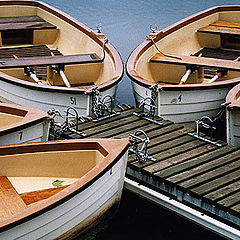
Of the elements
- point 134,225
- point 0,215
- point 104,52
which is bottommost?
point 134,225

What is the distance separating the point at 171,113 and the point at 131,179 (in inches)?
75.8

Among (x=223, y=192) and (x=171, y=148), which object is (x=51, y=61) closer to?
(x=171, y=148)

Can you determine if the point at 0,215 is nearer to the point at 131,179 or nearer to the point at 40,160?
the point at 40,160

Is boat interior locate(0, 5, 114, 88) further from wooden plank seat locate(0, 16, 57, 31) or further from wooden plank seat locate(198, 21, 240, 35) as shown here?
wooden plank seat locate(198, 21, 240, 35)

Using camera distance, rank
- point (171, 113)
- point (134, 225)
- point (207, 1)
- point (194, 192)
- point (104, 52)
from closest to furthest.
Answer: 1. point (194, 192)
2. point (134, 225)
3. point (171, 113)
4. point (104, 52)
5. point (207, 1)

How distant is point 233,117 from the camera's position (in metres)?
8.70

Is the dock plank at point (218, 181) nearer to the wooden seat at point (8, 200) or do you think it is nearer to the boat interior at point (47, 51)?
the wooden seat at point (8, 200)

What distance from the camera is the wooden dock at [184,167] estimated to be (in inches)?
283

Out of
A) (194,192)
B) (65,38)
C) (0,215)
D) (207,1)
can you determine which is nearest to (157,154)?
(194,192)

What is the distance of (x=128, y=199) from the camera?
8.17 meters

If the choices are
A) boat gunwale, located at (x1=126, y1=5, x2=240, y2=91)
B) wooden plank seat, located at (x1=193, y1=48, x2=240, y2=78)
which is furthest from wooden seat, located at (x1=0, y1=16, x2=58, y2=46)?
wooden plank seat, located at (x1=193, y1=48, x2=240, y2=78)

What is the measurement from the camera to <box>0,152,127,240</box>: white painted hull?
6.13m

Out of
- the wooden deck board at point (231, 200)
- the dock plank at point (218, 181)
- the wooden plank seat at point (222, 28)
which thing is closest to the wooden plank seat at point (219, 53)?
the wooden plank seat at point (222, 28)

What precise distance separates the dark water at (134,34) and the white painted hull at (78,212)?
1.60 feet
